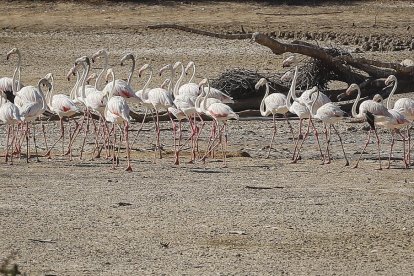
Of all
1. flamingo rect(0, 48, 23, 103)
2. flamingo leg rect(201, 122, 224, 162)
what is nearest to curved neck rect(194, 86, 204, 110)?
flamingo leg rect(201, 122, 224, 162)

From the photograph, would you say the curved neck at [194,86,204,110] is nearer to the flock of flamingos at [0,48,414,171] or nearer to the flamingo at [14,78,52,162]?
the flock of flamingos at [0,48,414,171]

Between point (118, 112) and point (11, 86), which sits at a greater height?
point (118, 112)

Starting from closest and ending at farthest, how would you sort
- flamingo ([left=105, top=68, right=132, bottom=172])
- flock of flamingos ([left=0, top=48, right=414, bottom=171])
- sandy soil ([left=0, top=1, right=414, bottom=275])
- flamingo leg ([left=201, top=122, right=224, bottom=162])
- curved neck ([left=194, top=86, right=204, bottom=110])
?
sandy soil ([left=0, top=1, right=414, bottom=275]), flamingo ([left=105, top=68, right=132, bottom=172]), flock of flamingos ([left=0, top=48, right=414, bottom=171]), flamingo leg ([left=201, top=122, right=224, bottom=162]), curved neck ([left=194, top=86, right=204, bottom=110])

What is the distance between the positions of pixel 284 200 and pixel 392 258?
2.46 m

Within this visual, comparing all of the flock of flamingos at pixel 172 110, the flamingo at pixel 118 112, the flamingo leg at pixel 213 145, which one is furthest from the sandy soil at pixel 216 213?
the flamingo at pixel 118 112

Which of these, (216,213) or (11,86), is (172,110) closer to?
(11,86)

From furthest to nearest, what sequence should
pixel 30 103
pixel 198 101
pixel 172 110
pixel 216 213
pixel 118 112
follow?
pixel 172 110 → pixel 198 101 → pixel 30 103 → pixel 118 112 → pixel 216 213

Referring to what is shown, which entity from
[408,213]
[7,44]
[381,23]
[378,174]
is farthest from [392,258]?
[381,23]

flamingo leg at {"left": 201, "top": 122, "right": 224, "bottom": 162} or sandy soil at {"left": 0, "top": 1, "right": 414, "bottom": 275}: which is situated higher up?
sandy soil at {"left": 0, "top": 1, "right": 414, "bottom": 275}

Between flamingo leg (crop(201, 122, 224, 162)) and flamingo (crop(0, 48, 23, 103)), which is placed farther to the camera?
flamingo (crop(0, 48, 23, 103))

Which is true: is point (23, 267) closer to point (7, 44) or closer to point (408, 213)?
point (408, 213)

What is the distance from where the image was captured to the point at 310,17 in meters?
33.1

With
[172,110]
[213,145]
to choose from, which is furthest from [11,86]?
[213,145]

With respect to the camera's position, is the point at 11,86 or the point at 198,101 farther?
the point at 11,86
